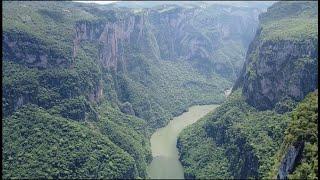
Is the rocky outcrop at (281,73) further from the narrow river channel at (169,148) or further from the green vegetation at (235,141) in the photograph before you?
the narrow river channel at (169,148)

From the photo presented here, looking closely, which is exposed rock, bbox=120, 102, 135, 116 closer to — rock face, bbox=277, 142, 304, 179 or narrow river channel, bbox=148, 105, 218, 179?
narrow river channel, bbox=148, 105, 218, 179

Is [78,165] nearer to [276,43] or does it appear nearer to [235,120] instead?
[235,120]

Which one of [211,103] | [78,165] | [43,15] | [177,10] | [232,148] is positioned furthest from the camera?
[177,10]

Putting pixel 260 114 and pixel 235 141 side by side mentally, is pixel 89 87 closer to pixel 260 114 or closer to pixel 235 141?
pixel 235 141

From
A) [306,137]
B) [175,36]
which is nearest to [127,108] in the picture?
[306,137]

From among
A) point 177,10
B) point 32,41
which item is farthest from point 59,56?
point 177,10

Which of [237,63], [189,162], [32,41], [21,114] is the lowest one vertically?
[237,63]

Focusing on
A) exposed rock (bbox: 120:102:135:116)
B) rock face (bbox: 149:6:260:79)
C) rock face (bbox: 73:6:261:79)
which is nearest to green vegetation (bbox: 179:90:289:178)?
exposed rock (bbox: 120:102:135:116)
